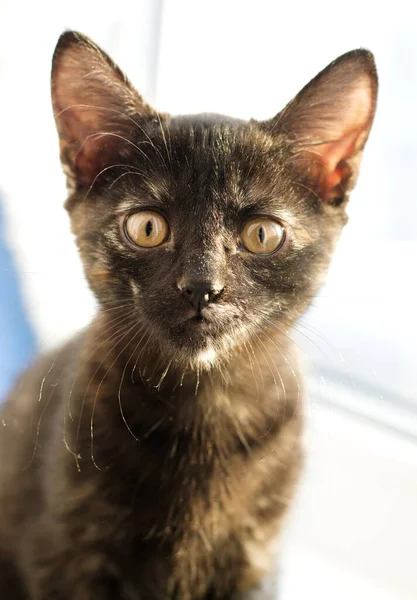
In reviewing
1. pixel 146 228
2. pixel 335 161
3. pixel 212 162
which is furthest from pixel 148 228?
pixel 335 161

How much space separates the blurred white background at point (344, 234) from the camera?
0.90 m

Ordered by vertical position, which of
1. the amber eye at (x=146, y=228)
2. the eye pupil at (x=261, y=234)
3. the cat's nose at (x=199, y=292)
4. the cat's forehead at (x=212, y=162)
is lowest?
the cat's nose at (x=199, y=292)

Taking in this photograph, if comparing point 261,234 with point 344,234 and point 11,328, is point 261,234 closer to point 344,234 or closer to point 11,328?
point 344,234

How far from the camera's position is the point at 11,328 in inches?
39.4

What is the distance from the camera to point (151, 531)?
798 mm

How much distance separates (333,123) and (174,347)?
13.7 inches

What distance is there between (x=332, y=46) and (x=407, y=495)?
691 millimetres

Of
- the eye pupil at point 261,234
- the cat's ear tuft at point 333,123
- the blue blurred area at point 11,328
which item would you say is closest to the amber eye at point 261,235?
the eye pupil at point 261,234

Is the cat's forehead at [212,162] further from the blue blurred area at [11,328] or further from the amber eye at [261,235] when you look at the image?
the blue blurred area at [11,328]

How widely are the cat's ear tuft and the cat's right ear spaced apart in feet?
0.62

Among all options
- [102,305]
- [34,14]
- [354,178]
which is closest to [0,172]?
[34,14]

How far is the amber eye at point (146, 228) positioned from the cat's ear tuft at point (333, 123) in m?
0.19

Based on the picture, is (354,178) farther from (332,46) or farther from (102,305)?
(102,305)

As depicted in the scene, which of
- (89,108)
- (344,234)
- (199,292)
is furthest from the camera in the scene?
(344,234)
